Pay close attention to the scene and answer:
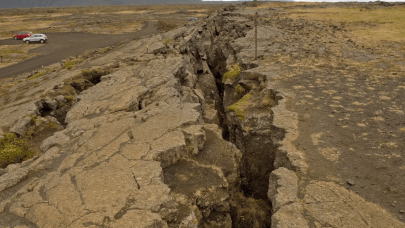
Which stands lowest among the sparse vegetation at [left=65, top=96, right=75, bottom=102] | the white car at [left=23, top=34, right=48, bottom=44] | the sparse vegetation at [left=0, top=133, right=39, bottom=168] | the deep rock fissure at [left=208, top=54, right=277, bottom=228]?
the deep rock fissure at [left=208, top=54, right=277, bottom=228]

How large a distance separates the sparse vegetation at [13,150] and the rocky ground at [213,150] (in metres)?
0.30

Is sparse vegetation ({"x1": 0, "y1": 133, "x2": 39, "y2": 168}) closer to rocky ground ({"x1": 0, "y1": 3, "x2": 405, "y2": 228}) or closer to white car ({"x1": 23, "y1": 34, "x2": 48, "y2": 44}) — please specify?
rocky ground ({"x1": 0, "y1": 3, "x2": 405, "y2": 228})

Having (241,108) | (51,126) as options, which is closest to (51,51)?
(51,126)

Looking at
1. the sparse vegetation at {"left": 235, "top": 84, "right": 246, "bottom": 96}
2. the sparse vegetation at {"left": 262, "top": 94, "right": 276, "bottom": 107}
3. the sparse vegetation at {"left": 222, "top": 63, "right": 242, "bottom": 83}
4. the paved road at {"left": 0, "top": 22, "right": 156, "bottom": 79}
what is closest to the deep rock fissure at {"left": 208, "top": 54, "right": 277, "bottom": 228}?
the sparse vegetation at {"left": 262, "top": 94, "right": 276, "bottom": 107}

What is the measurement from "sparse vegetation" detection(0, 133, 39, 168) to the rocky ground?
30 centimetres

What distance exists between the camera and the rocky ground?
210 inches

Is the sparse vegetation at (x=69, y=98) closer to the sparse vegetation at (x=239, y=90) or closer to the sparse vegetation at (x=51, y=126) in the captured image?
the sparse vegetation at (x=51, y=126)

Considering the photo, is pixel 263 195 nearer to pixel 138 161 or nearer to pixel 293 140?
pixel 293 140

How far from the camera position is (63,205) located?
17.4 ft

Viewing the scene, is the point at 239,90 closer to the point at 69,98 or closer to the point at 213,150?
the point at 213,150

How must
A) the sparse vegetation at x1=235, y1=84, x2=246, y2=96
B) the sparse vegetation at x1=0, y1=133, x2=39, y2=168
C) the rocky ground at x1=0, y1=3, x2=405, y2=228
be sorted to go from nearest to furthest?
the rocky ground at x1=0, y1=3, x2=405, y2=228
the sparse vegetation at x1=0, y1=133, x2=39, y2=168
the sparse vegetation at x1=235, y1=84, x2=246, y2=96

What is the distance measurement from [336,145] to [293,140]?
113 centimetres

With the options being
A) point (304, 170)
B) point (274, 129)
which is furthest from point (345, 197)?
point (274, 129)

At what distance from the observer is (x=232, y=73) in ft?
51.8
